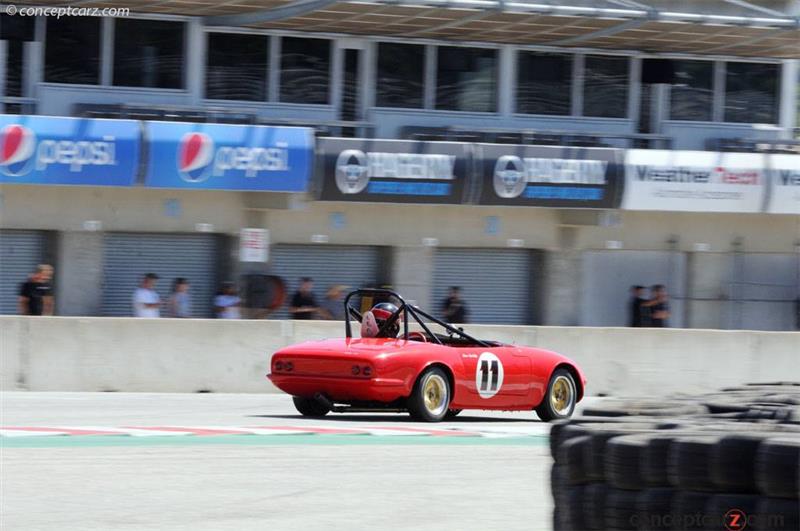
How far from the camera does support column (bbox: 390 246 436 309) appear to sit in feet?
87.6

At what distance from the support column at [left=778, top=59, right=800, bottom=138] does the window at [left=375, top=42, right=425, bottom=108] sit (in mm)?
8521

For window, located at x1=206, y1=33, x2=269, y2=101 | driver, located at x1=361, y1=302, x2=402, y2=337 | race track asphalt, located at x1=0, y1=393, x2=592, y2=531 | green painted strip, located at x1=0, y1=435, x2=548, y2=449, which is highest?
window, located at x1=206, y1=33, x2=269, y2=101

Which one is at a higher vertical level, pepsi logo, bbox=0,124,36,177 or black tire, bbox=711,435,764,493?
pepsi logo, bbox=0,124,36,177

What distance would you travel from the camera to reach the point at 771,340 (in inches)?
857

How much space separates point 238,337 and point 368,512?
11.1 metres

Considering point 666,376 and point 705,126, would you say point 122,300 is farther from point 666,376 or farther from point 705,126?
point 705,126

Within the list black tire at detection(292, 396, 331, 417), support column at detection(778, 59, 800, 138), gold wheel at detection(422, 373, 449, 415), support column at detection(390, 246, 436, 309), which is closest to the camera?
gold wheel at detection(422, 373, 449, 415)

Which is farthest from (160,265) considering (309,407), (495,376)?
(495,376)

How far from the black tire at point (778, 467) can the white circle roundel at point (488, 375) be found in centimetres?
871

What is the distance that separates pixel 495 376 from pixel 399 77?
1397 cm

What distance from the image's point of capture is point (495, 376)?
46.2 feet

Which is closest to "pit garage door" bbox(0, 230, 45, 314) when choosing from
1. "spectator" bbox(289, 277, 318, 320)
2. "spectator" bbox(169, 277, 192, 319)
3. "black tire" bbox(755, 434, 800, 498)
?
"spectator" bbox(169, 277, 192, 319)

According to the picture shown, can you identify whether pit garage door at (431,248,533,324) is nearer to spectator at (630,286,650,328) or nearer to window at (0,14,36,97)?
spectator at (630,286,650,328)

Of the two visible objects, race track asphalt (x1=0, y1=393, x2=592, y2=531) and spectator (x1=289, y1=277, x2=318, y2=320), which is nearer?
race track asphalt (x1=0, y1=393, x2=592, y2=531)
